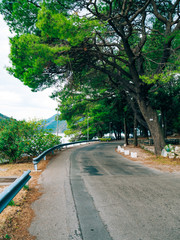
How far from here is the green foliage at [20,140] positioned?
12375 millimetres

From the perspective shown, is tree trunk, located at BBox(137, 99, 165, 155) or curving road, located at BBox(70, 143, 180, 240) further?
tree trunk, located at BBox(137, 99, 165, 155)

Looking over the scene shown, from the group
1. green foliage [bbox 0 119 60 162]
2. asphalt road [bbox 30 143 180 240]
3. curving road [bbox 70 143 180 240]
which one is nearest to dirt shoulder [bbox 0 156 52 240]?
asphalt road [bbox 30 143 180 240]

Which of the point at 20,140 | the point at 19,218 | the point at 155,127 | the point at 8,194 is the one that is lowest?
the point at 19,218

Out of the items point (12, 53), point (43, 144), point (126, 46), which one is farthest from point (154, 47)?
point (43, 144)

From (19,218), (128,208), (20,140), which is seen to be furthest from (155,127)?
(19,218)

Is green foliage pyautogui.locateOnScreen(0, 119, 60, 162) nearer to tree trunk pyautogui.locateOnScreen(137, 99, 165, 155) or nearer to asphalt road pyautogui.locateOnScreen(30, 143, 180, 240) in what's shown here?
asphalt road pyautogui.locateOnScreen(30, 143, 180, 240)

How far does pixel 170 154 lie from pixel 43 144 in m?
9.36

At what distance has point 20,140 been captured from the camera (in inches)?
491

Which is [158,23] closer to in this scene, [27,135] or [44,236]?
[27,135]

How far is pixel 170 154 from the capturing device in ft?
42.3

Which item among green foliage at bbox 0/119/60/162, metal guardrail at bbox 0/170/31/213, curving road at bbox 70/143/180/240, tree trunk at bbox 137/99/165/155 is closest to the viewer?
curving road at bbox 70/143/180/240

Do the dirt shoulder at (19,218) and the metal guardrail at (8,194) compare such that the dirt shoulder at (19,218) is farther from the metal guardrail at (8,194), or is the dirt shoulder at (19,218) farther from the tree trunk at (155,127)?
the tree trunk at (155,127)

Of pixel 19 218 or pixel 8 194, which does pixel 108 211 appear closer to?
pixel 19 218

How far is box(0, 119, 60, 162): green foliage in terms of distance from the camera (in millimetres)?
12375
